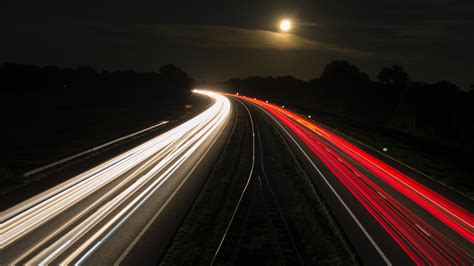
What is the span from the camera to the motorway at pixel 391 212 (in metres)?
12.4

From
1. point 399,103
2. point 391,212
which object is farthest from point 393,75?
point 391,212

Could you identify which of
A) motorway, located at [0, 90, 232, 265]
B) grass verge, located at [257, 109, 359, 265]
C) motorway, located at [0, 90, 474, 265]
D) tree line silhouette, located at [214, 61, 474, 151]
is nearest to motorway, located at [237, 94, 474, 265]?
motorway, located at [0, 90, 474, 265]

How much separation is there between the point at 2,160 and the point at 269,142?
20410 mm

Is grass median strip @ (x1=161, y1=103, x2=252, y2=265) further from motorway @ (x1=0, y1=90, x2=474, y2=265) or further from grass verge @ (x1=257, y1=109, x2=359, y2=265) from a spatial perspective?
grass verge @ (x1=257, y1=109, x2=359, y2=265)

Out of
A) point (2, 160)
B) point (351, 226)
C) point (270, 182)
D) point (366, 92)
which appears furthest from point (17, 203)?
point (366, 92)

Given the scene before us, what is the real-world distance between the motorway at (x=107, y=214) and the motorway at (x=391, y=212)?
696 centimetres

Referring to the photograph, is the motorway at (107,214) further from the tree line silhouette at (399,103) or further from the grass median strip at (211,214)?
the tree line silhouette at (399,103)

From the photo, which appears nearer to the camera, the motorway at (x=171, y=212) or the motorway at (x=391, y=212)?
the motorway at (x=171, y=212)

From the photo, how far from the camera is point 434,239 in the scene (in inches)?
527

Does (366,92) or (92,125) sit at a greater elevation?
(366,92)

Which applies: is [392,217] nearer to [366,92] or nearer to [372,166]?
[372,166]

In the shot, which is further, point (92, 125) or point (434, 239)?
point (92, 125)

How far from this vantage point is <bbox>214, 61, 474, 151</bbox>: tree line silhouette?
55562mm

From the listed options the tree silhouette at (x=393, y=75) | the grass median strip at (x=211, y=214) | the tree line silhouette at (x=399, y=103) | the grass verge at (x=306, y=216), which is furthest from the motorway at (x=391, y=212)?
the tree silhouette at (x=393, y=75)
